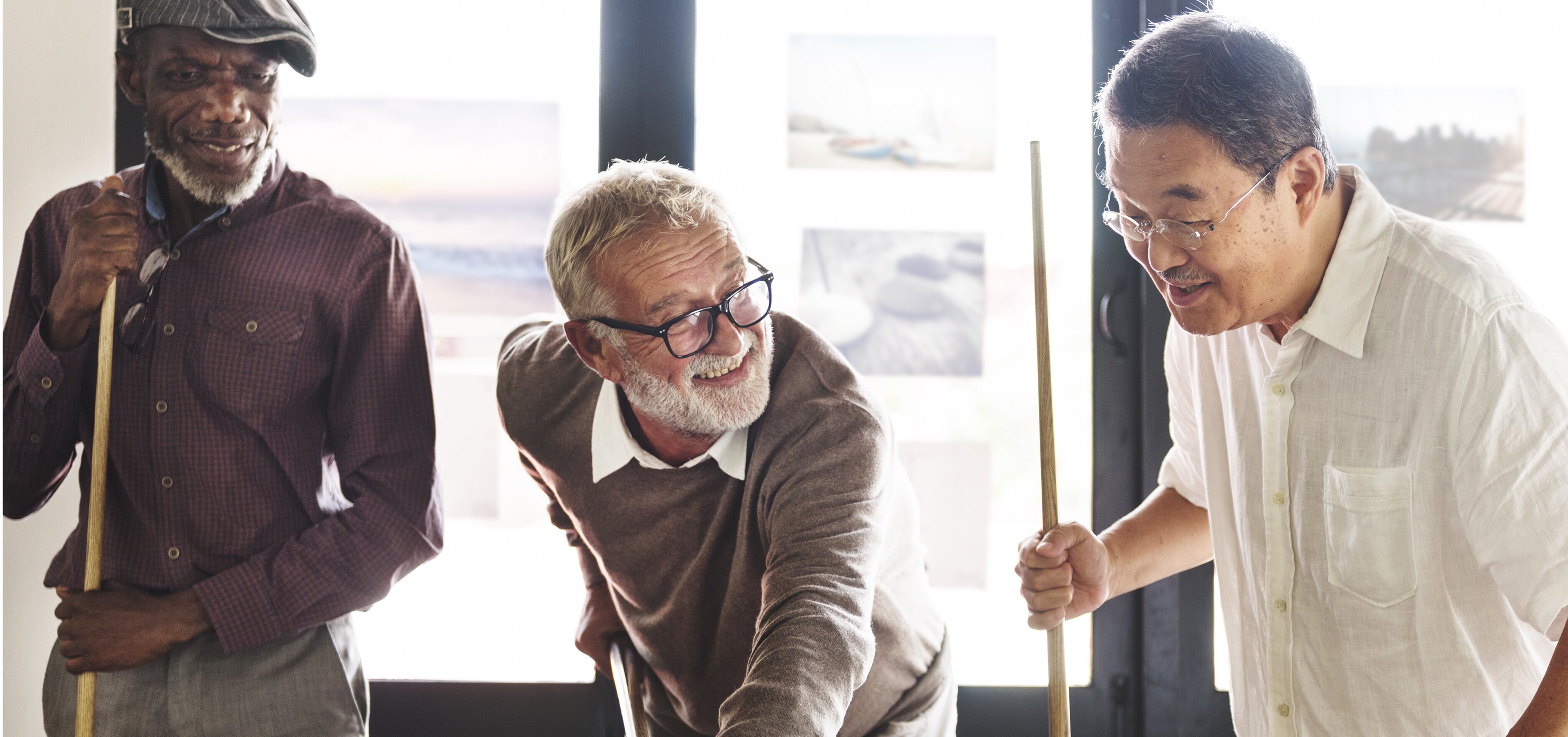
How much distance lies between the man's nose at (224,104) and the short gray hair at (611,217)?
1.85 ft

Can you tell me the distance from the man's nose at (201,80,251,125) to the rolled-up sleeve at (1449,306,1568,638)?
1912 millimetres

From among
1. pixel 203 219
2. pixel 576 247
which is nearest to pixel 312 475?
pixel 203 219

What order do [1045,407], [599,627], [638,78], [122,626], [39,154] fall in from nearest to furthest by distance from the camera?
[1045,407]
[122,626]
[599,627]
[39,154]
[638,78]

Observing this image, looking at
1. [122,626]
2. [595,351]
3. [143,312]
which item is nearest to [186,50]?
[143,312]

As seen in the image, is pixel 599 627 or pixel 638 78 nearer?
pixel 599 627

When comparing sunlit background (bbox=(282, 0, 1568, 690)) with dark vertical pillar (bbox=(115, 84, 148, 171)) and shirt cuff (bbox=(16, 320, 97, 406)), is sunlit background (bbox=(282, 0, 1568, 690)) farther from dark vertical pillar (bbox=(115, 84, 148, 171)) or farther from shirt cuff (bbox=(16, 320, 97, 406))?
shirt cuff (bbox=(16, 320, 97, 406))

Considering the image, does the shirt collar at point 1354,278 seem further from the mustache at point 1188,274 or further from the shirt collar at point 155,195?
the shirt collar at point 155,195

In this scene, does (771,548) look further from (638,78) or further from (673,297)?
(638,78)

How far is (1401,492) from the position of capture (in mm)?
1404

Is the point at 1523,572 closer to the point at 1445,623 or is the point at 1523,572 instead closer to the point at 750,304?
the point at 1445,623

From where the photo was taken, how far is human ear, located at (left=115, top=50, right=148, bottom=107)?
179 cm

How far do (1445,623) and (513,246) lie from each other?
6.81 feet

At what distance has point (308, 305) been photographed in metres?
1.82

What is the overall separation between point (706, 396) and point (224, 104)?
97 cm
